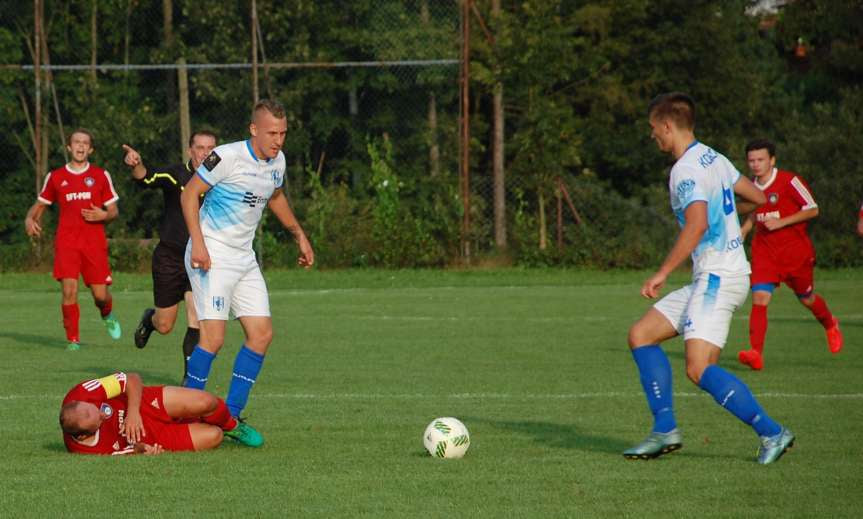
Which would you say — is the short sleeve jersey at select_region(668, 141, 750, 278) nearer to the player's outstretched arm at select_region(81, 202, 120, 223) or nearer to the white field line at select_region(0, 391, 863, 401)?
the white field line at select_region(0, 391, 863, 401)

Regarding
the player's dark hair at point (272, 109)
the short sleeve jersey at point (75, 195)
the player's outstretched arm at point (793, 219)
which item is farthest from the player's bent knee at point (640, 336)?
the short sleeve jersey at point (75, 195)

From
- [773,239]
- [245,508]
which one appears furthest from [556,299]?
[245,508]

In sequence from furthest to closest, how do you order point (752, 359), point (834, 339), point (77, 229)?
point (77, 229), point (834, 339), point (752, 359)

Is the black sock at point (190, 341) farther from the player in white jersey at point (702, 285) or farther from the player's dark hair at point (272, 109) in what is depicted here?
the player in white jersey at point (702, 285)

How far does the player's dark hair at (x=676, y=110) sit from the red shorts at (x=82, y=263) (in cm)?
806

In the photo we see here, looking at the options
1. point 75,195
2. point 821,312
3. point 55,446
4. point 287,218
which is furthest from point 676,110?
point 75,195

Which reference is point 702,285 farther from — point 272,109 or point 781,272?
point 781,272

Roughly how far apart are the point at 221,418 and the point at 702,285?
9.30ft

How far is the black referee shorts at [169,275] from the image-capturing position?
11.3m

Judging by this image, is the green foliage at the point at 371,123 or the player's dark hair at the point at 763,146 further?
the green foliage at the point at 371,123

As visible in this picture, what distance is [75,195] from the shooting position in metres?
13.9

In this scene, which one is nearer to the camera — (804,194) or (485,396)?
(485,396)

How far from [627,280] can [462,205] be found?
134 inches

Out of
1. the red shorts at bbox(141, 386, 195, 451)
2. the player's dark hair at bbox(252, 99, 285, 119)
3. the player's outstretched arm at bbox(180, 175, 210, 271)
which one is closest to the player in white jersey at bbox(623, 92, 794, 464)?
the player's dark hair at bbox(252, 99, 285, 119)
